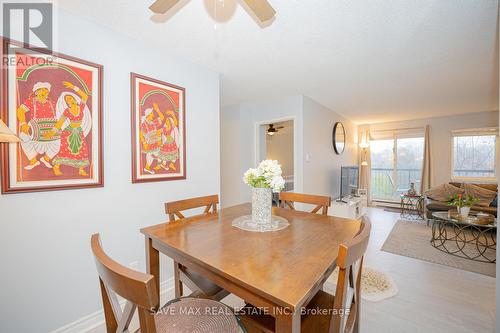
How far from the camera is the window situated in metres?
4.52

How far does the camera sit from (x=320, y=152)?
12.9ft

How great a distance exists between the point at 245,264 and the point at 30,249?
4.83 feet

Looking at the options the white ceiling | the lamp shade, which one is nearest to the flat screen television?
the white ceiling

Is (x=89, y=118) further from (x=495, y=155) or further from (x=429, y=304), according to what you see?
(x=495, y=155)

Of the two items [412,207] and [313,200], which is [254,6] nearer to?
[313,200]

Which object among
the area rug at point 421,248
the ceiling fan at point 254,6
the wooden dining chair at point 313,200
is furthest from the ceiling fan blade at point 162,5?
the area rug at point 421,248

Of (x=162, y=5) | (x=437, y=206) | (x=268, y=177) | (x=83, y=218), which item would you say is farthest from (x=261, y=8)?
(x=437, y=206)

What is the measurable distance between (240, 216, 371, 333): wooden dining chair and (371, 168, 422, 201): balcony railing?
18.6ft

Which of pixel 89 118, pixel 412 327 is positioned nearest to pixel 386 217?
pixel 412 327

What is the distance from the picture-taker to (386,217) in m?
4.80

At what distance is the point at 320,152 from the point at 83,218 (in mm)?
3576

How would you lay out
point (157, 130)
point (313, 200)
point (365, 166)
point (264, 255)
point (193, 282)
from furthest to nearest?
point (365, 166) < point (157, 130) < point (313, 200) < point (193, 282) < point (264, 255)

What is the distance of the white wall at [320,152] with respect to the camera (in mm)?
3535

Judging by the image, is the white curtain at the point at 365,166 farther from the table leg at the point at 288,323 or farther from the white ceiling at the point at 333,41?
the table leg at the point at 288,323
